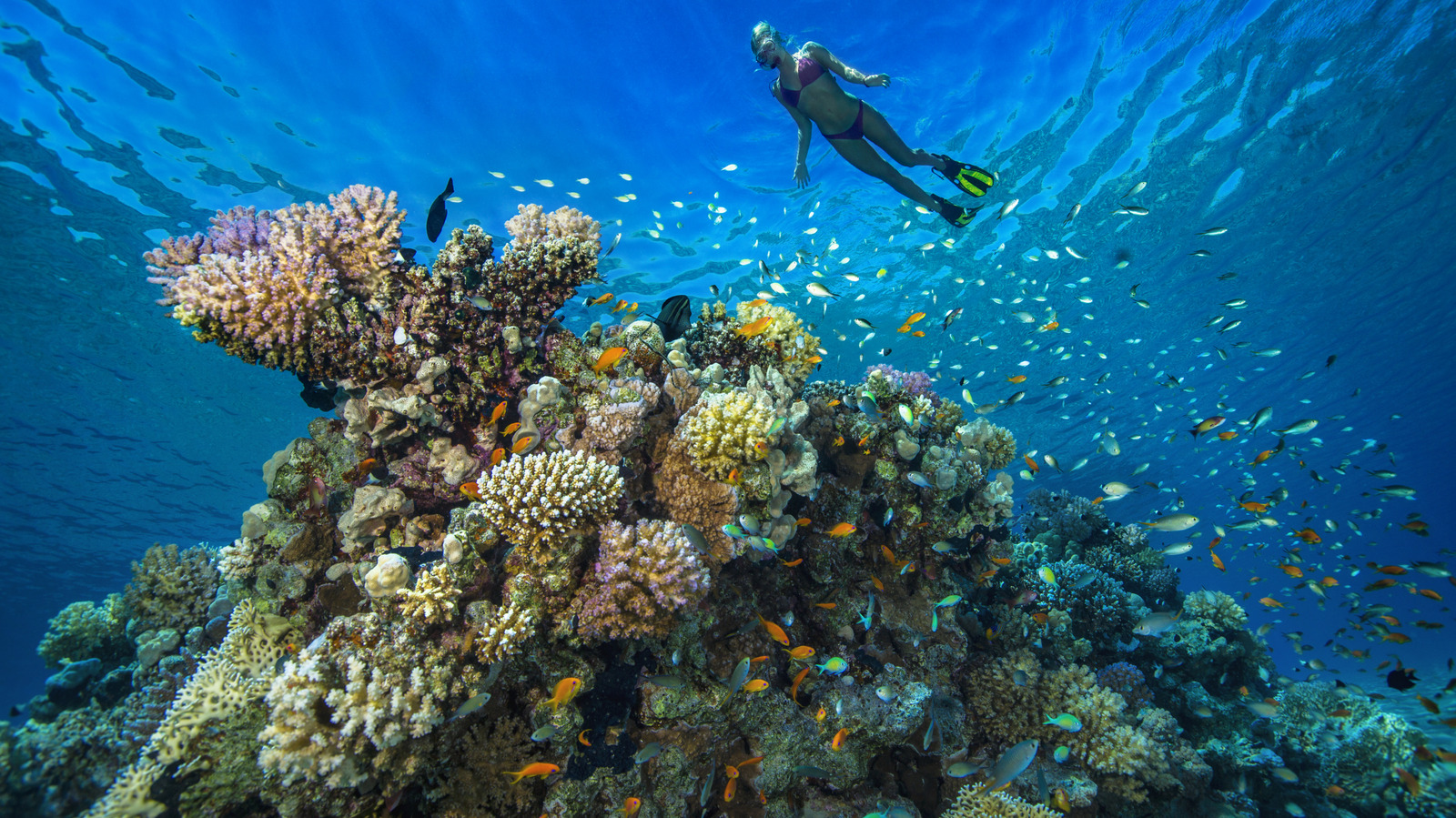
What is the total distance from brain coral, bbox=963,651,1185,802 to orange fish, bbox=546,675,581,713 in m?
4.64

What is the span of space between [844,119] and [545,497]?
6854mm

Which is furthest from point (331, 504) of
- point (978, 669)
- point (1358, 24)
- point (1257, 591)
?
point (1257, 591)

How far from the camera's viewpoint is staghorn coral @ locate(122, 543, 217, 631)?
545 centimetres

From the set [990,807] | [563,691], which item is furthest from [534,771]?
[990,807]

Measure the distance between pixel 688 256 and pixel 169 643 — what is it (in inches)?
645

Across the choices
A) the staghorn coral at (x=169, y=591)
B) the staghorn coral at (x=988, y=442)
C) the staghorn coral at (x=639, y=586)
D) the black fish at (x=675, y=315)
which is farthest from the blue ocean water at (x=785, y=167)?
the staghorn coral at (x=169, y=591)

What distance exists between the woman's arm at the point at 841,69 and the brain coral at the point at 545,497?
19.1 ft

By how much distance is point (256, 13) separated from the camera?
1038 cm

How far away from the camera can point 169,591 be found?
5.47 m

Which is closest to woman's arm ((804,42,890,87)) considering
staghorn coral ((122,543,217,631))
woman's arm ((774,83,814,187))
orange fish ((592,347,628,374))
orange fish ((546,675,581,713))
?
woman's arm ((774,83,814,187))

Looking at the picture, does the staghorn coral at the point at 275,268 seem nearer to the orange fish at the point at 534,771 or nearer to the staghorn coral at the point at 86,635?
the orange fish at the point at 534,771

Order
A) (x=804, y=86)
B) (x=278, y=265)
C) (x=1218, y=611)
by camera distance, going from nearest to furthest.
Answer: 1. (x=278, y=265)
2. (x=804, y=86)
3. (x=1218, y=611)

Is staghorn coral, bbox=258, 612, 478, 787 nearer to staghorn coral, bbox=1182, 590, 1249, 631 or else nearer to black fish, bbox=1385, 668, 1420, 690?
black fish, bbox=1385, 668, 1420, 690

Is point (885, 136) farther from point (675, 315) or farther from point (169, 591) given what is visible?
point (169, 591)
